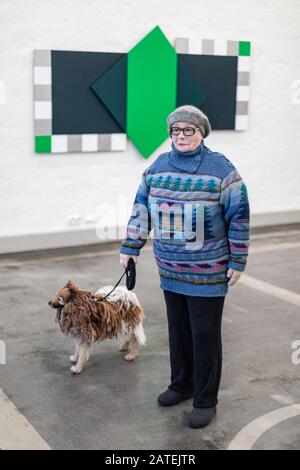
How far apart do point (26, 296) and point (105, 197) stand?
2126mm

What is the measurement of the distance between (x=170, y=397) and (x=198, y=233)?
950 mm

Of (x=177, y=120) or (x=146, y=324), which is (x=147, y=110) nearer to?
(x=146, y=324)

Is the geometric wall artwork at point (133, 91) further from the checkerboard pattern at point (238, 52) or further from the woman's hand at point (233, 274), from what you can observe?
the woman's hand at point (233, 274)

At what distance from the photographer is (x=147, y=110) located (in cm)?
751

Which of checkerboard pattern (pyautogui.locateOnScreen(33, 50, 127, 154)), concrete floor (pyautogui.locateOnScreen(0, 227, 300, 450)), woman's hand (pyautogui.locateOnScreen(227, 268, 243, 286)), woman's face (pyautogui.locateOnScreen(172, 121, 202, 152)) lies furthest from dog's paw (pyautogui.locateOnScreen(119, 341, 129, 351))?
checkerboard pattern (pyautogui.locateOnScreen(33, 50, 127, 154))

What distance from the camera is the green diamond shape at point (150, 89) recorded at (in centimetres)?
737

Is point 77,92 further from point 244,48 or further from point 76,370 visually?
point 76,370

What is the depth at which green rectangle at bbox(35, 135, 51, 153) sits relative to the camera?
6.99 m

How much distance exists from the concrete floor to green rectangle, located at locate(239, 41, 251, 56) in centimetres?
285

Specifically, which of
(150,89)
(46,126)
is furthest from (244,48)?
(46,126)

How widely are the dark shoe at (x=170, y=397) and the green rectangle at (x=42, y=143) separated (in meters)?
3.72

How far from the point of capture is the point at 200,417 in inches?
142

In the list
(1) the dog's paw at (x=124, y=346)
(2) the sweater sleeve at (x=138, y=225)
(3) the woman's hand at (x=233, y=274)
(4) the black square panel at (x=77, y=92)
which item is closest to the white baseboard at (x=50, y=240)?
(4) the black square panel at (x=77, y=92)
